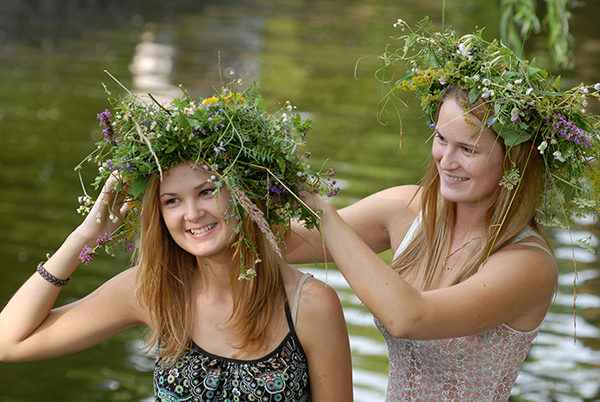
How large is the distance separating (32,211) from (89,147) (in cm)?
181

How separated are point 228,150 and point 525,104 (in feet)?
3.29

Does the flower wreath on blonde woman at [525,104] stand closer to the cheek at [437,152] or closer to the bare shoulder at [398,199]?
the cheek at [437,152]

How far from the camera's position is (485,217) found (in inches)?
101

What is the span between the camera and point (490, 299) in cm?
232

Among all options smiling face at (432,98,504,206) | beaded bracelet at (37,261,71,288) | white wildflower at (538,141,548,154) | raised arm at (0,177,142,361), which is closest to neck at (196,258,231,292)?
raised arm at (0,177,142,361)

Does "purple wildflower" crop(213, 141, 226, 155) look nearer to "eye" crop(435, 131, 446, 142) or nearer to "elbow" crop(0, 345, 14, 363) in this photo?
"eye" crop(435, 131, 446, 142)

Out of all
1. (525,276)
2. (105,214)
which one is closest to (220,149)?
(105,214)

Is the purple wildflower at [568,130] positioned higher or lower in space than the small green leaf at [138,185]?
higher

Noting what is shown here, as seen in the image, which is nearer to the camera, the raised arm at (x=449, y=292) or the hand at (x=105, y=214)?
the raised arm at (x=449, y=292)

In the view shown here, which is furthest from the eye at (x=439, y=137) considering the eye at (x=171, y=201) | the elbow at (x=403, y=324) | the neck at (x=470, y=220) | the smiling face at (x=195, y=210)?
the eye at (x=171, y=201)

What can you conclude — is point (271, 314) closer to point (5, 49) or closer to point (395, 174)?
point (395, 174)

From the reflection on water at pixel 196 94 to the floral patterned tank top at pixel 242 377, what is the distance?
3.18 ft

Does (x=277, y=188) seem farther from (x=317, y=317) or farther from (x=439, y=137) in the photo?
(x=439, y=137)

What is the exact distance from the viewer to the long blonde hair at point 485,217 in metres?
2.36
